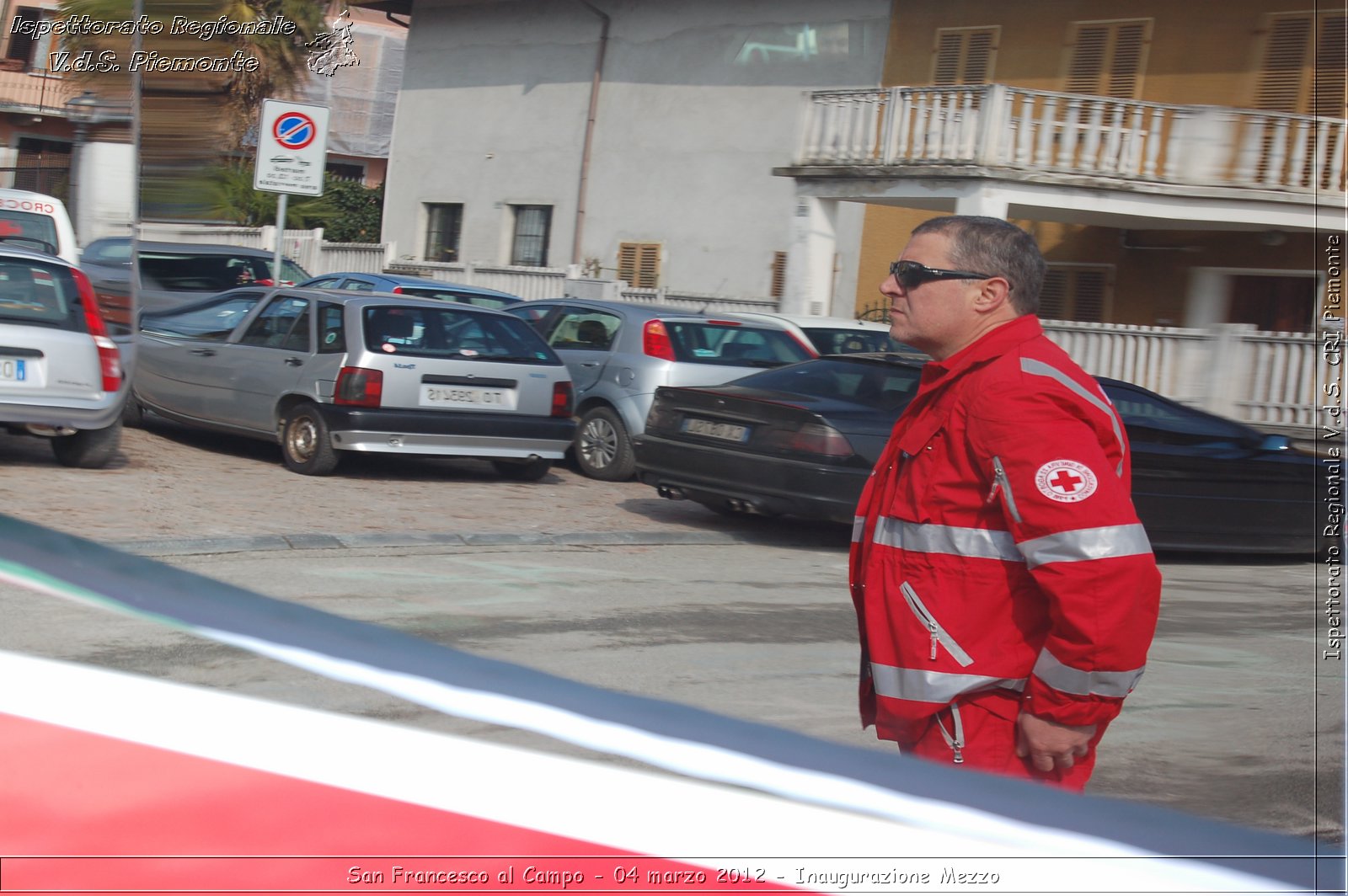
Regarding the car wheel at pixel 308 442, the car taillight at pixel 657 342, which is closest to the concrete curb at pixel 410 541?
the car wheel at pixel 308 442

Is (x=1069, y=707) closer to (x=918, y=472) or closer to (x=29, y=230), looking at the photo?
(x=918, y=472)

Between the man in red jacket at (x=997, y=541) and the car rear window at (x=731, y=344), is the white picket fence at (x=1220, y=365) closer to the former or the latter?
the car rear window at (x=731, y=344)

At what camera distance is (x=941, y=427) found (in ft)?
8.58

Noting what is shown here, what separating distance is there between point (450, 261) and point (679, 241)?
21.9ft

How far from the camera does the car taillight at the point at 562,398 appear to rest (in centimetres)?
1129

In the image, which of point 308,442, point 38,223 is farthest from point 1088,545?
point 308,442

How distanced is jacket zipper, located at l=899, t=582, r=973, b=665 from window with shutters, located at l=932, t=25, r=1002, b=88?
2072 centimetres

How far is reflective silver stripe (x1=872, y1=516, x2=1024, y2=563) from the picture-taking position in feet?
8.27

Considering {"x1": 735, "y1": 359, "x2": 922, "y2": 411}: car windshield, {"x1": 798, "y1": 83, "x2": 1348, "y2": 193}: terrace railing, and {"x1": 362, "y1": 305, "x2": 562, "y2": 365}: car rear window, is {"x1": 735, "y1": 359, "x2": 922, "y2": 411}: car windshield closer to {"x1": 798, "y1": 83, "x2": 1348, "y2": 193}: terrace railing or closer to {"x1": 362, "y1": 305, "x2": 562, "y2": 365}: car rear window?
{"x1": 362, "y1": 305, "x2": 562, "y2": 365}: car rear window

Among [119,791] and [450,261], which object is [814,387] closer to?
[119,791]

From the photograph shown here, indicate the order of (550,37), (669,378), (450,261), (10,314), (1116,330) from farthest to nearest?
(450,261) → (550,37) → (1116,330) → (669,378) → (10,314)

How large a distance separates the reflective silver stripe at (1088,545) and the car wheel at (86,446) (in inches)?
340

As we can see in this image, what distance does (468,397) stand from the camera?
10.9m

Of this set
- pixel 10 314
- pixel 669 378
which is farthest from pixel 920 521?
pixel 669 378
